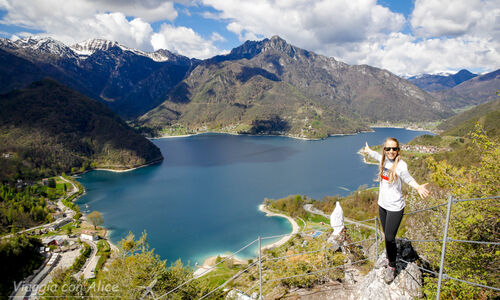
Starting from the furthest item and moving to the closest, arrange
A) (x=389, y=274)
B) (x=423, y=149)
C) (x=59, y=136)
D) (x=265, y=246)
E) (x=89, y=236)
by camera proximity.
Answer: (x=59, y=136), (x=423, y=149), (x=89, y=236), (x=265, y=246), (x=389, y=274)

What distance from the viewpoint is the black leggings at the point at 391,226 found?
476cm

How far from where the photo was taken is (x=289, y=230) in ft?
153

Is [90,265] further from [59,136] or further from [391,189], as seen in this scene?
[59,136]

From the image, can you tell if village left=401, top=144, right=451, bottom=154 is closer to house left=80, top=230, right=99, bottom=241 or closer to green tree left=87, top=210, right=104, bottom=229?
green tree left=87, top=210, right=104, bottom=229

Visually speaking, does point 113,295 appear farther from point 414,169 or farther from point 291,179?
point 414,169

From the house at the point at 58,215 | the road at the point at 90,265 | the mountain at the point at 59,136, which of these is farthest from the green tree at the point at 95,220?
the mountain at the point at 59,136

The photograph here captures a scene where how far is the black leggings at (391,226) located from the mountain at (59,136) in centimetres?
9930

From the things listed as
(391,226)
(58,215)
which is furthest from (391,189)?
(58,215)

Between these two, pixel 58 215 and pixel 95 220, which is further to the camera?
pixel 58 215

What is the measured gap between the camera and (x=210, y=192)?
68375mm

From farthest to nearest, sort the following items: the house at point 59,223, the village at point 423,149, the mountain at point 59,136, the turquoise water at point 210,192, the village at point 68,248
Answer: the village at point 423,149 < the mountain at point 59,136 < the house at point 59,223 < the turquoise water at point 210,192 < the village at point 68,248

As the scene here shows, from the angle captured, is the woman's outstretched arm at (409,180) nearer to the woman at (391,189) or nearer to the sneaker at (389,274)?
the woman at (391,189)

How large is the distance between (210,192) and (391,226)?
65.7 m

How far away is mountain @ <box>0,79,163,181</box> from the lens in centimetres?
9081
